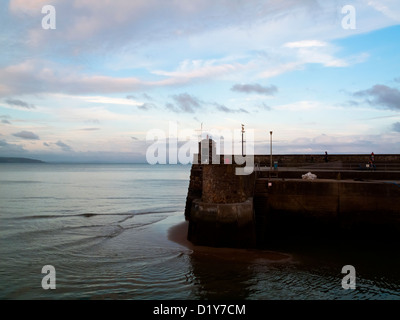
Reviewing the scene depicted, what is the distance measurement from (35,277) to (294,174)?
14921 mm

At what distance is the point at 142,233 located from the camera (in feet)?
62.8

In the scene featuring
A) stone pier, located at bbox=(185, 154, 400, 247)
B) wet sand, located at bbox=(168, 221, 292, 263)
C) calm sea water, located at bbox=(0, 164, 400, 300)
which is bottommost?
calm sea water, located at bbox=(0, 164, 400, 300)

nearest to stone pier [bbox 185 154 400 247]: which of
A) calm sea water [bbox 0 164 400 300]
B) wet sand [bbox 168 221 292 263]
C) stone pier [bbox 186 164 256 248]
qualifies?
stone pier [bbox 186 164 256 248]

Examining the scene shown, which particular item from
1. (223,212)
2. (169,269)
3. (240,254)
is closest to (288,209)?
(223,212)

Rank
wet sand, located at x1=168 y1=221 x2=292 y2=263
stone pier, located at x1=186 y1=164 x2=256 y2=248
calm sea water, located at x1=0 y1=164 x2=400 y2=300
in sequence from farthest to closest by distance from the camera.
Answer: stone pier, located at x1=186 y1=164 x2=256 y2=248, wet sand, located at x1=168 y1=221 x2=292 y2=263, calm sea water, located at x1=0 y1=164 x2=400 y2=300

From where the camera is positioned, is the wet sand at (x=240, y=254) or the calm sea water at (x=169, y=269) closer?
the calm sea water at (x=169, y=269)

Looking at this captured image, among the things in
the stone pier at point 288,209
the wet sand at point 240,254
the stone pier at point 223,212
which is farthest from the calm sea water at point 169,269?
the stone pier at point 288,209

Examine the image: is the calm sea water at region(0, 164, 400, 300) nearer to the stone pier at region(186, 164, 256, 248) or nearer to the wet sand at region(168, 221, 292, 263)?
the wet sand at region(168, 221, 292, 263)

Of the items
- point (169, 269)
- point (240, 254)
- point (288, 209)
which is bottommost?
point (169, 269)

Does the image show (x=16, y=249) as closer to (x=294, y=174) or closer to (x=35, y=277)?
(x=35, y=277)

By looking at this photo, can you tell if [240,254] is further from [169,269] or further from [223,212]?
[169,269]

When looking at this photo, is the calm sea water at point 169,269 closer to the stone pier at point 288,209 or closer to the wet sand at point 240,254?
the wet sand at point 240,254

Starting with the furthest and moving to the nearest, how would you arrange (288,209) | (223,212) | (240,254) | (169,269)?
(288,209), (223,212), (240,254), (169,269)
